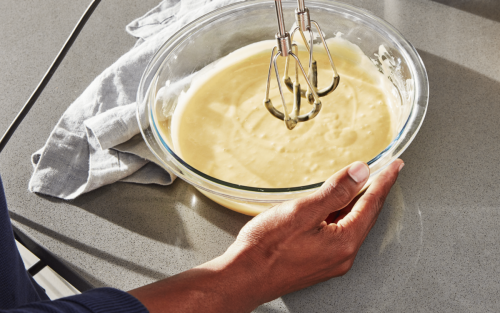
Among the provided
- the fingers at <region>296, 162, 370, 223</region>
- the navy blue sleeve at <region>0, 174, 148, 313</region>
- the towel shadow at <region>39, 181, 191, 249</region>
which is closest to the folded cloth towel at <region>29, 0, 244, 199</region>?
the towel shadow at <region>39, 181, 191, 249</region>

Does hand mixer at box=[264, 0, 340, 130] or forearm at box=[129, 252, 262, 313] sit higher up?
hand mixer at box=[264, 0, 340, 130]

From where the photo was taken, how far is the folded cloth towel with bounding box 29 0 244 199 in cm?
84

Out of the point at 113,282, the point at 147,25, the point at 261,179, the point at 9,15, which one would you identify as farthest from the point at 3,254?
the point at 9,15

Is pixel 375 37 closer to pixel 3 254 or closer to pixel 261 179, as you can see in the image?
pixel 261 179

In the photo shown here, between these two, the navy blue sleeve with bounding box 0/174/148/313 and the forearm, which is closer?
the navy blue sleeve with bounding box 0/174/148/313

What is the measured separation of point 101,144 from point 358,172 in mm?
477

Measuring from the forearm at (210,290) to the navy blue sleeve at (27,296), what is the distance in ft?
0.18

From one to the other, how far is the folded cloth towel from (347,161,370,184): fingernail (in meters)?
0.34

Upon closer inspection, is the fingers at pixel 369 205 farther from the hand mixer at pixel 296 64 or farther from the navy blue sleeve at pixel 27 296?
the navy blue sleeve at pixel 27 296

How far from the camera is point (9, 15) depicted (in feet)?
4.20

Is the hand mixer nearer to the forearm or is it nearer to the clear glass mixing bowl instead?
the clear glass mixing bowl

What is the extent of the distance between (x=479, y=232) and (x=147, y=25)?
0.84 m

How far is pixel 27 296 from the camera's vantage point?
2.29ft

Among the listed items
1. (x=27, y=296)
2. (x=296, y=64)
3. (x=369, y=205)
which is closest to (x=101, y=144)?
(x=27, y=296)
